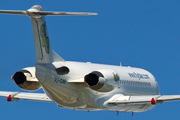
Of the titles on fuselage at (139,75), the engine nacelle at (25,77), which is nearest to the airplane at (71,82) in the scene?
the engine nacelle at (25,77)

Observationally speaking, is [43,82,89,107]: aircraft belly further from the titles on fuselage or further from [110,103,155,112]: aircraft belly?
the titles on fuselage

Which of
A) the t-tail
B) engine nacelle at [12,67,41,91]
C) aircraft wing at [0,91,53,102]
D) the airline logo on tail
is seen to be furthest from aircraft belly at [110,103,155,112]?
the airline logo on tail

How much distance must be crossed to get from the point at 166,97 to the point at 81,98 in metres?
5.90

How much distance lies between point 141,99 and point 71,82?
552cm

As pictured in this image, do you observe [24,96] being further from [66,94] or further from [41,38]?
[41,38]

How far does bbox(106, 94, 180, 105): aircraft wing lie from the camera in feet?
94.3

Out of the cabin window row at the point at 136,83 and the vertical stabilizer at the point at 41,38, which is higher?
the vertical stabilizer at the point at 41,38

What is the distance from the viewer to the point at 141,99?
99.7 feet

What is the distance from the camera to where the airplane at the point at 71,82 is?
84.7 feet

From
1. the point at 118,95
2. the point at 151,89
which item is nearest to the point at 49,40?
the point at 118,95

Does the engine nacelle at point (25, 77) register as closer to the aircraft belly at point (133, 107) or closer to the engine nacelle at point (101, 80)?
the engine nacelle at point (101, 80)

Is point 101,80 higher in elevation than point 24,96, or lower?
higher

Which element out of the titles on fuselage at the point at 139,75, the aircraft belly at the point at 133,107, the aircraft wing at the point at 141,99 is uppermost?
the titles on fuselage at the point at 139,75

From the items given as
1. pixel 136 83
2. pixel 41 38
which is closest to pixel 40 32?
pixel 41 38
